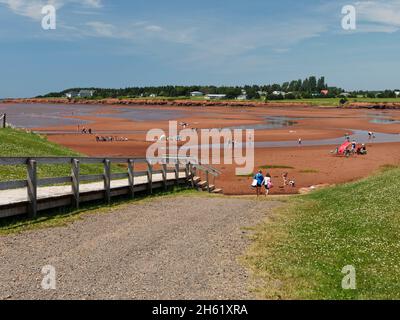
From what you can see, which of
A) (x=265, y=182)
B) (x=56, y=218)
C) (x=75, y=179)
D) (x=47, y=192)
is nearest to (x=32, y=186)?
(x=56, y=218)

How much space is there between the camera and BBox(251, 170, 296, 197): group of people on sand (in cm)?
2925

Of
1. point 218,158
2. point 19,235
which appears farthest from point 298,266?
point 218,158

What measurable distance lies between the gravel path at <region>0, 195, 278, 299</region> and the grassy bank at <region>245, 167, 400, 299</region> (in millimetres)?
659

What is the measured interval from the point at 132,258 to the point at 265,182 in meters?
20.7

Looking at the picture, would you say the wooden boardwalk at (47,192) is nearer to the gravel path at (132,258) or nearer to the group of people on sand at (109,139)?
the gravel path at (132,258)

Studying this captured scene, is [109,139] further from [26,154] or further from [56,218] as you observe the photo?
[56,218]

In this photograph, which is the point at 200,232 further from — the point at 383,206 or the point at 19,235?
the point at 383,206

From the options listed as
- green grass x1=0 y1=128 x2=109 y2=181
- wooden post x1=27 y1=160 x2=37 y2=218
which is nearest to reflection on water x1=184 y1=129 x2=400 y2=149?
green grass x1=0 y1=128 x2=109 y2=181

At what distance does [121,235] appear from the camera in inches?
522

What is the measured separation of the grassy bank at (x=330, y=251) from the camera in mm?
9297

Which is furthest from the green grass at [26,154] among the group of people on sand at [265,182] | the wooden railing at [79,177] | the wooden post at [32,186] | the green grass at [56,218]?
the group of people on sand at [265,182]

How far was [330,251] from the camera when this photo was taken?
468 inches

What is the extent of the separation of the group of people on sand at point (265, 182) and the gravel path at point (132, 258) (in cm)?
1264

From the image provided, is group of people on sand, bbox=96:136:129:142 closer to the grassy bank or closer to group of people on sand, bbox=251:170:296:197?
group of people on sand, bbox=251:170:296:197
